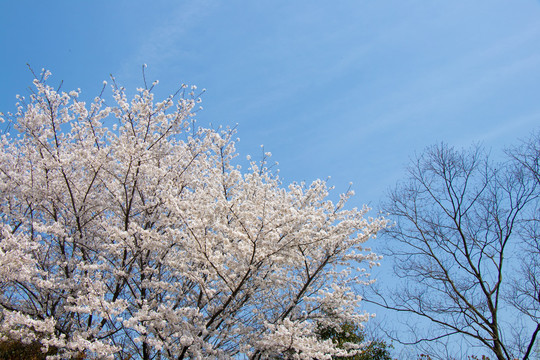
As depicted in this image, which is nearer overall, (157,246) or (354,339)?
(157,246)

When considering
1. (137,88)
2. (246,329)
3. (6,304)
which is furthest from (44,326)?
(137,88)

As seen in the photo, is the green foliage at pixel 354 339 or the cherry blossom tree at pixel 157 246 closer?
the cherry blossom tree at pixel 157 246

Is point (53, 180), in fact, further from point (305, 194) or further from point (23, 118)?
point (305, 194)

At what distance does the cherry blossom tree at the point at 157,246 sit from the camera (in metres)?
6.21

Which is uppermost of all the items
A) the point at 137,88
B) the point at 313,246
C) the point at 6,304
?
the point at 137,88

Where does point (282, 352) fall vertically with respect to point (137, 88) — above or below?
below

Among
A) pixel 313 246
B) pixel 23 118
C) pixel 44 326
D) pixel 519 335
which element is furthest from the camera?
pixel 519 335

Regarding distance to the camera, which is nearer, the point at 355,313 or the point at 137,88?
the point at 355,313

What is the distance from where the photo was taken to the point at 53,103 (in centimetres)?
755

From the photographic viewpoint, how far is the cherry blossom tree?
20.4 feet

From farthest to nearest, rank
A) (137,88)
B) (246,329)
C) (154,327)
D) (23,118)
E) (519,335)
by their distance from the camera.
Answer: (519,335), (137,88), (23,118), (246,329), (154,327)

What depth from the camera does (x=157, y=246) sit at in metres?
6.88

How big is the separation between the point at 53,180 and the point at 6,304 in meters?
2.57

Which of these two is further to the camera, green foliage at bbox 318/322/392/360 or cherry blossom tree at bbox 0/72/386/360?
green foliage at bbox 318/322/392/360
